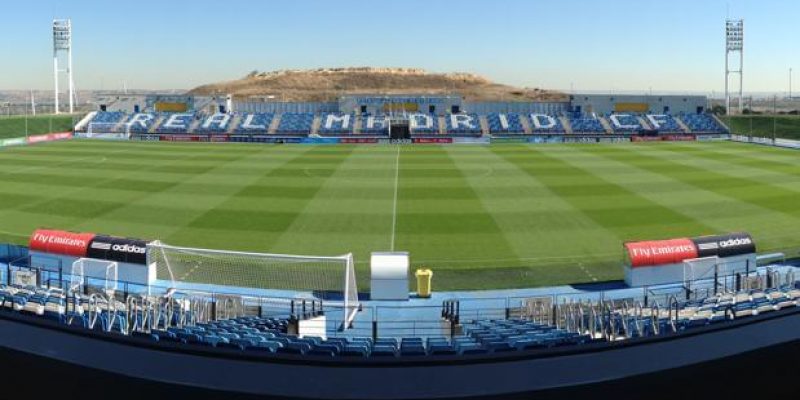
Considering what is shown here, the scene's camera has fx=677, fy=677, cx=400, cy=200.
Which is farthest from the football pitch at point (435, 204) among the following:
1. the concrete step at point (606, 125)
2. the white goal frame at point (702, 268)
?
the concrete step at point (606, 125)

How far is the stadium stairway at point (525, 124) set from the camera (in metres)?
75.8

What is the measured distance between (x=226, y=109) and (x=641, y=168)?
54.6 meters

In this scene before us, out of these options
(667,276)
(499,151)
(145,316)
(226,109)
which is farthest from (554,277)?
(226,109)

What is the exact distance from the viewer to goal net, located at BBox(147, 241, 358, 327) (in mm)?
19234

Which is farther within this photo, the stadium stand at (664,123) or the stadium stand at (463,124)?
the stadium stand at (664,123)

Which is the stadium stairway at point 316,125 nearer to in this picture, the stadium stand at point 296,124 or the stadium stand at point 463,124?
the stadium stand at point 296,124

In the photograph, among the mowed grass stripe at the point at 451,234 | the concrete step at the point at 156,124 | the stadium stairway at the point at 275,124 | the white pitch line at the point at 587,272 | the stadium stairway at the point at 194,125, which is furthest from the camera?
the concrete step at the point at 156,124

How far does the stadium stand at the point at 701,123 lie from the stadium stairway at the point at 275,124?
1832 inches

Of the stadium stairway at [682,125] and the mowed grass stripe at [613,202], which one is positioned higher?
the stadium stairway at [682,125]

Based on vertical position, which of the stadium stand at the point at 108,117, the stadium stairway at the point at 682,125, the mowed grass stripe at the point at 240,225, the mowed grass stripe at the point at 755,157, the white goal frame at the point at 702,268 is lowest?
the white goal frame at the point at 702,268

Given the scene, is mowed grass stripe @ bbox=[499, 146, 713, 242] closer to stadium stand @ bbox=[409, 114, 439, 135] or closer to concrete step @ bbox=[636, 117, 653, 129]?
stadium stand @ bbox=[409, 114, 439, 135]

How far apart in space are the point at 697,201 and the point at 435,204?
12.3m

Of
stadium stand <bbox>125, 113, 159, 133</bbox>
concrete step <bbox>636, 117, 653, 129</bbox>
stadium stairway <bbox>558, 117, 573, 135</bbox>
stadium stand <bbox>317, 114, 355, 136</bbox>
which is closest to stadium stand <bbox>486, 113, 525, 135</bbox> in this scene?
stadium stairway <bbox>558, 117, 573, 135</bbox>

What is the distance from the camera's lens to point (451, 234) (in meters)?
25.4
